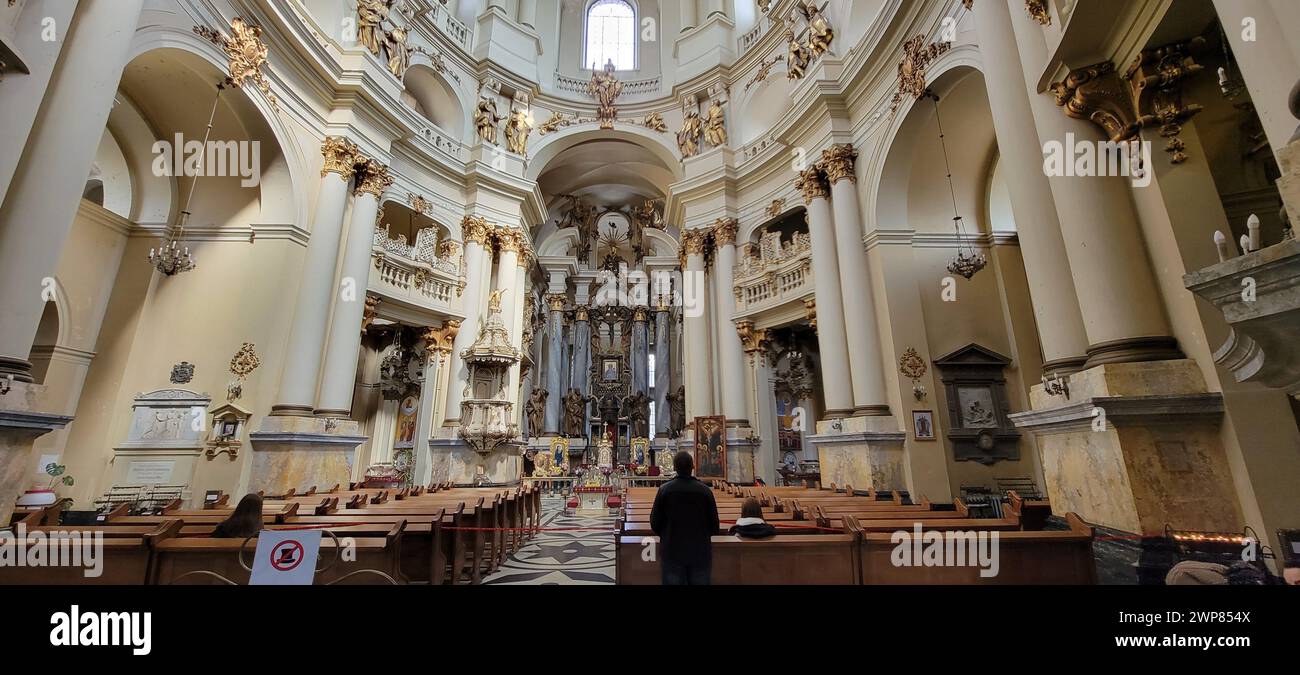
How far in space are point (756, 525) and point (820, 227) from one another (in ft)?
26.3

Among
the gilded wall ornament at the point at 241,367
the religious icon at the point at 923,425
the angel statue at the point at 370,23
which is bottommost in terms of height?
the religious icon at the point at 923,425

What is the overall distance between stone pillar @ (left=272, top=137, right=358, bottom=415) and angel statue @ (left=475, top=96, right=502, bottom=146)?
4931 millimetres

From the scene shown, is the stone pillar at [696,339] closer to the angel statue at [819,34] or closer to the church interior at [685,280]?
the church interior at [685,280]

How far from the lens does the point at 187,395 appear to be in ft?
24.2

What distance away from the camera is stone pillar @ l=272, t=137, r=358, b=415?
25.3ft

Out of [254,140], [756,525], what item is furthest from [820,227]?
[254,140]

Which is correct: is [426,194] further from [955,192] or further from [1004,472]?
[1004,472]

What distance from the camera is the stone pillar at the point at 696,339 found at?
12625mm

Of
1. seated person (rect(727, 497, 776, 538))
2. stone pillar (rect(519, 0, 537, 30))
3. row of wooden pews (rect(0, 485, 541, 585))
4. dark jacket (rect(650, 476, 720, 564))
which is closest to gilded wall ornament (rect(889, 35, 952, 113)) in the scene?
seated person (rect(727, 497, 776, 538))

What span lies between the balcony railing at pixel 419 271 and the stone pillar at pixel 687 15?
10.2m

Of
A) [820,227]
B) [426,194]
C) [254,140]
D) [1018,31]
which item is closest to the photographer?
[1018,31]

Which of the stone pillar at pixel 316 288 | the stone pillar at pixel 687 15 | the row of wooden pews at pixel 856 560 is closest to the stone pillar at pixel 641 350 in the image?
the stone pillar at pixel 687 15

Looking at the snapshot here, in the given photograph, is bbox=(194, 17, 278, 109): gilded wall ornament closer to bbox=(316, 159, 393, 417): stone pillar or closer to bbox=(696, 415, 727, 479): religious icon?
bbox=(316, 159, 393, 417): stone pillar
